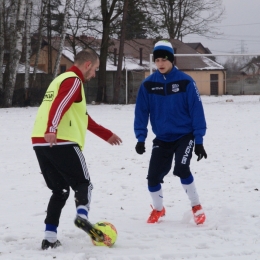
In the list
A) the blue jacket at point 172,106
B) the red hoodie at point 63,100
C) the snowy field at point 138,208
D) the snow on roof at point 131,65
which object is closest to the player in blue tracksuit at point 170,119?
the blue jacket at point 172,106

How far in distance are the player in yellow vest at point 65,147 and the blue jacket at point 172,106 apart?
3.62 feet

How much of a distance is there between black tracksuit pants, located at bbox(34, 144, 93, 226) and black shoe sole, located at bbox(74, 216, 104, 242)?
0.16 meters

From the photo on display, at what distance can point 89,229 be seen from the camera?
16.3 ft

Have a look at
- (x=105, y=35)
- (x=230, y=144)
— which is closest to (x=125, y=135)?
(x=230, y=144)

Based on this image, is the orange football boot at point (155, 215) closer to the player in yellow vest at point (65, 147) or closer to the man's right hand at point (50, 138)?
the player in yellow vest at point (65, 147)

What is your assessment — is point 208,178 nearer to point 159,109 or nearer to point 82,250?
point 159,109

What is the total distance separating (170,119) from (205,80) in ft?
143

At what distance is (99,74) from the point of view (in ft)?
122

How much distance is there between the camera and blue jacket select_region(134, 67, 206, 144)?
592cm

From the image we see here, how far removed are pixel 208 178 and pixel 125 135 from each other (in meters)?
6.06

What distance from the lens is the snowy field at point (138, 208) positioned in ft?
16.1

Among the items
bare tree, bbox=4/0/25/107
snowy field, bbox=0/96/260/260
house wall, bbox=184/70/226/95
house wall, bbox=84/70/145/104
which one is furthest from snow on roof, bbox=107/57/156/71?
snowy field, bbox=0/96/260/260

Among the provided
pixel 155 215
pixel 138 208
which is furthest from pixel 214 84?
pixel 155 215

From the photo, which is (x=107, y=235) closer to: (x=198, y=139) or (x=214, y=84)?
(x=198, y=139)
